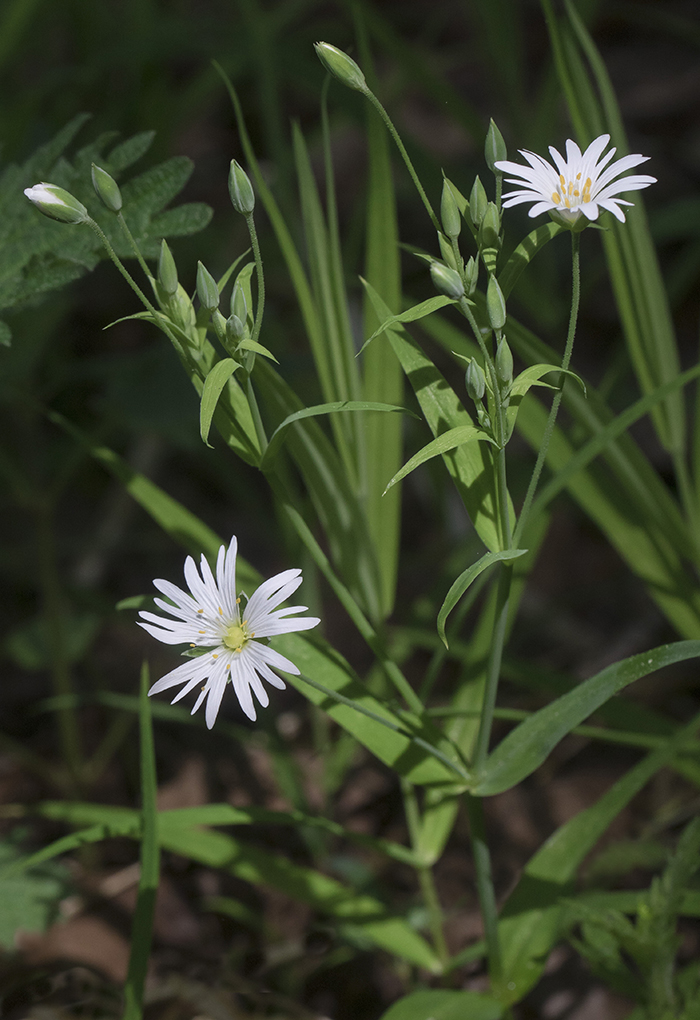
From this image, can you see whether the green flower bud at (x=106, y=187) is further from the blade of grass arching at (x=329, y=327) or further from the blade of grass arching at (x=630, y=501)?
the blade of grass arching at (x=630, y=501)

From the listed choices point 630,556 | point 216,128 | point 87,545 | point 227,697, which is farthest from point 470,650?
point 216,128

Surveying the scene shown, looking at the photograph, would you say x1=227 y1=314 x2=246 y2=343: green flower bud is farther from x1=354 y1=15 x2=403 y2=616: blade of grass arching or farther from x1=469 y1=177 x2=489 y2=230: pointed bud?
x1=354 y1=15 x2=403 y2=616: blade of grass arching

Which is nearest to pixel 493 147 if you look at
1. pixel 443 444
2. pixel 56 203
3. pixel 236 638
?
pixel 443 444

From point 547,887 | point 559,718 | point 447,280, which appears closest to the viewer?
point 447,280

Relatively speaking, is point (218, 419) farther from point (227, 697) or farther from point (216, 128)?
point (216, 128)

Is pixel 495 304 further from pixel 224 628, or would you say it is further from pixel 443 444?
pixel 224 628

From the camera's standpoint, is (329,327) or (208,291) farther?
(329,327)

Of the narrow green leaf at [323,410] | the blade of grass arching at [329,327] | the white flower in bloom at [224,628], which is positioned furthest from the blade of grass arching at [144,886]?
the blade of grass arching at [329,327]
